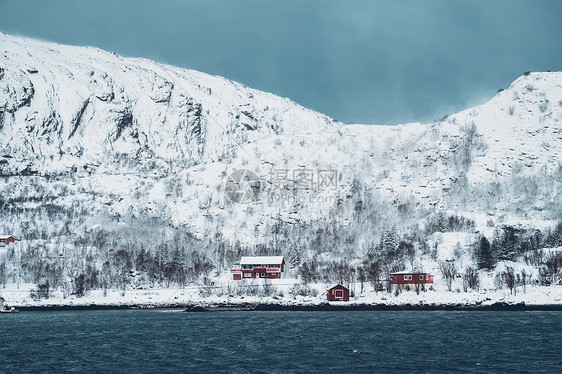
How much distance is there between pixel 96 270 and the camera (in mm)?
139375

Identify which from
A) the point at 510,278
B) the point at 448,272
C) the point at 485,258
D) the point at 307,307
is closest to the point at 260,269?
the point at 307,307

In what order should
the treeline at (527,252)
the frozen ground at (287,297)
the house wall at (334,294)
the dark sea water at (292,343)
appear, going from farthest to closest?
1. the treeline at (527,252)
2. the house wall at (334,294)
3. the frozen ground at (287,297)
4. the dark sea water at (292,343)

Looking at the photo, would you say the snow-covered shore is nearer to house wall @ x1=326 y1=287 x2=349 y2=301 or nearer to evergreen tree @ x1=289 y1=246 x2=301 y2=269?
house wall @ x1=326 y1=287 x2=349 y2=301

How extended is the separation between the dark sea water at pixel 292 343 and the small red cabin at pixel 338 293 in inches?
678

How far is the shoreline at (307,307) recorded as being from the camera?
302 feet

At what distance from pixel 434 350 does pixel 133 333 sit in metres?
33.6

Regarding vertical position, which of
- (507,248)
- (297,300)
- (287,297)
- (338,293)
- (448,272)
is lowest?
(297,300)

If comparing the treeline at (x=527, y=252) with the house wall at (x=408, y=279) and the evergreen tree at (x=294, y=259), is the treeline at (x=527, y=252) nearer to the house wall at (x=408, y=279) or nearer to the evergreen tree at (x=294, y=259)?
the house wall at (x=408, y=279)

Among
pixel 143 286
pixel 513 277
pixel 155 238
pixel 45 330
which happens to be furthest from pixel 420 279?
pixel 155 238

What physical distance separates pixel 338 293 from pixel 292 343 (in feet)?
155

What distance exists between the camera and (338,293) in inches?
4097

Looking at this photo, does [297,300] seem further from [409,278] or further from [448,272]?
[448,272]

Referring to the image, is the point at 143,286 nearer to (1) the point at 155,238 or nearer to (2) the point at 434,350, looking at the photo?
(1) the point at 155,238

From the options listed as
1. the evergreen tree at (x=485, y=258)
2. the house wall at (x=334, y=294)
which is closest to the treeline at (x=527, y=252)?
the evergreen tree at (x=485, y=258)
